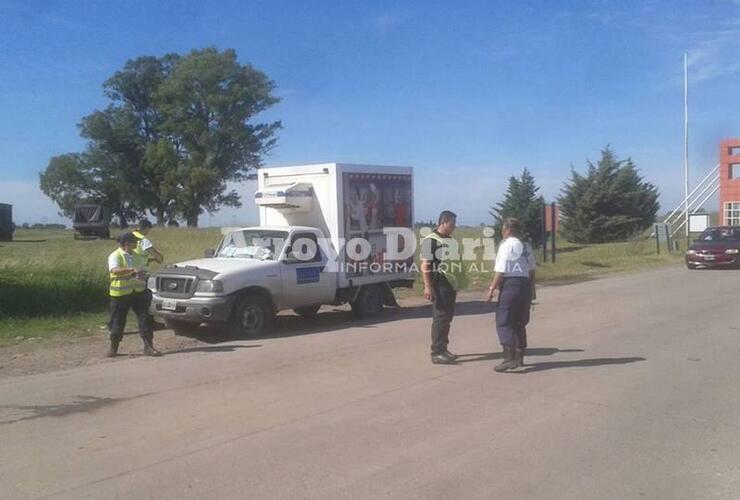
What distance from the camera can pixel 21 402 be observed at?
7.24 metres

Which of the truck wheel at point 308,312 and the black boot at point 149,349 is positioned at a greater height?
the truck wheel at point 308,312

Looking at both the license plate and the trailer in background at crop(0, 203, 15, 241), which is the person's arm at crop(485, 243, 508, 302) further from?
the trailer in background at crop(0, 203, 15, 241)

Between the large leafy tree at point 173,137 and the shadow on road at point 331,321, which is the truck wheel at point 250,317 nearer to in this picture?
the shadow on road at point 331,321

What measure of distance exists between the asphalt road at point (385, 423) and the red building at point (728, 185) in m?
39.2

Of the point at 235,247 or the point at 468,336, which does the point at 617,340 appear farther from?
the point at 235,247

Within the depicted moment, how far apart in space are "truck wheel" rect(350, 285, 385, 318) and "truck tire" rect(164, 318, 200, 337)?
2.99m

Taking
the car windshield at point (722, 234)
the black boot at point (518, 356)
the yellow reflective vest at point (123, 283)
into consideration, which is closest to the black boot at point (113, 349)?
the yellow reflective vest at point (123, 283)

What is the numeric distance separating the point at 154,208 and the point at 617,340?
185 feet

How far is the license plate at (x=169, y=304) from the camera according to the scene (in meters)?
10.8

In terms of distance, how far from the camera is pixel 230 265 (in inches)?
444

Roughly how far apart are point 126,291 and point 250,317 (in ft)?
7.07

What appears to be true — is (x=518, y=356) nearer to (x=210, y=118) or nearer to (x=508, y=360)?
(x=508, y=360)

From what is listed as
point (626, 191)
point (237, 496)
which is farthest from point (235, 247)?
point (626, 191)

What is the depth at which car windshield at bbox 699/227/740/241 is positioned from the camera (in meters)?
24.9
